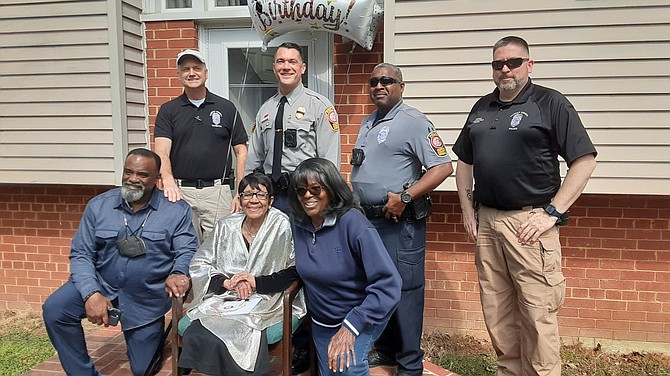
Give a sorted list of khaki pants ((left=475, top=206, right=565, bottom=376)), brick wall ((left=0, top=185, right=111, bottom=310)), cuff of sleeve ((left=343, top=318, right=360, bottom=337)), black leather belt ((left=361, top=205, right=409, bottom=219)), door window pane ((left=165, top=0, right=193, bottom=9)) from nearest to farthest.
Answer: cuff of sleeve ((left=343, top=318, right=360, bottom=337)) → khaki pants ((left=475, top=206, right=565, bottom=376)) → black leather belt ((left=361, top=205, right=409, bottom=219)) → door window pane ((left=165, top=0, right=193, bottom=9)) → brick wall ((left=0, top=185, right=111, bottom=310))

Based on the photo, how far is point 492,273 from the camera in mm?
2715

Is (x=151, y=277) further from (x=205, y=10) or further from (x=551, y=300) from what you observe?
(x=205, y=10)

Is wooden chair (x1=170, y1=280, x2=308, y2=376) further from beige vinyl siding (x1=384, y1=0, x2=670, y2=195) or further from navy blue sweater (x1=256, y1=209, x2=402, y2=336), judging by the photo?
beige vinyl siding (x1=384, y1=0, x2=670, y2=195)

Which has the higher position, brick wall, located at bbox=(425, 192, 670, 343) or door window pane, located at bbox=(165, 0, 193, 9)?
door window pane, located at bbox=(165, 0, 193, 9)

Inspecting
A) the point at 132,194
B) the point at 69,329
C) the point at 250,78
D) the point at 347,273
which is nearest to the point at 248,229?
the point at 132,194

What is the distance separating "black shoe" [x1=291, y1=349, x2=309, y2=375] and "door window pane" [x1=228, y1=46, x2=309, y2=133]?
2200 millimetres

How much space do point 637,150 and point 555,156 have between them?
1255 mm

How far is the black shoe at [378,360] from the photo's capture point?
3023 millimetres

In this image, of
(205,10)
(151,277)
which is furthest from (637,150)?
(205,10)

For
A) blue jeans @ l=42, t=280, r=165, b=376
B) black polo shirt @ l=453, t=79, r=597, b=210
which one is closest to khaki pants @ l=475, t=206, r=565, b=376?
black polo shirt @ l=453, t=79, r=597, b=210

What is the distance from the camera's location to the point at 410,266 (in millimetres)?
2803

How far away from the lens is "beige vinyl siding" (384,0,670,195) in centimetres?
332

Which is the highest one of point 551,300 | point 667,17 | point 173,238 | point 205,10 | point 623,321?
point 205,10

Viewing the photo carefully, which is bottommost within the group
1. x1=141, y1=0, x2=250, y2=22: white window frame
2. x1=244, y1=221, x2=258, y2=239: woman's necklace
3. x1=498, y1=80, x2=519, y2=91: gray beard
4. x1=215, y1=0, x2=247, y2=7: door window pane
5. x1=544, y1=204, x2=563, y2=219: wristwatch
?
x1=244, y1=221, x2=258, y2=239: woman's necklace
